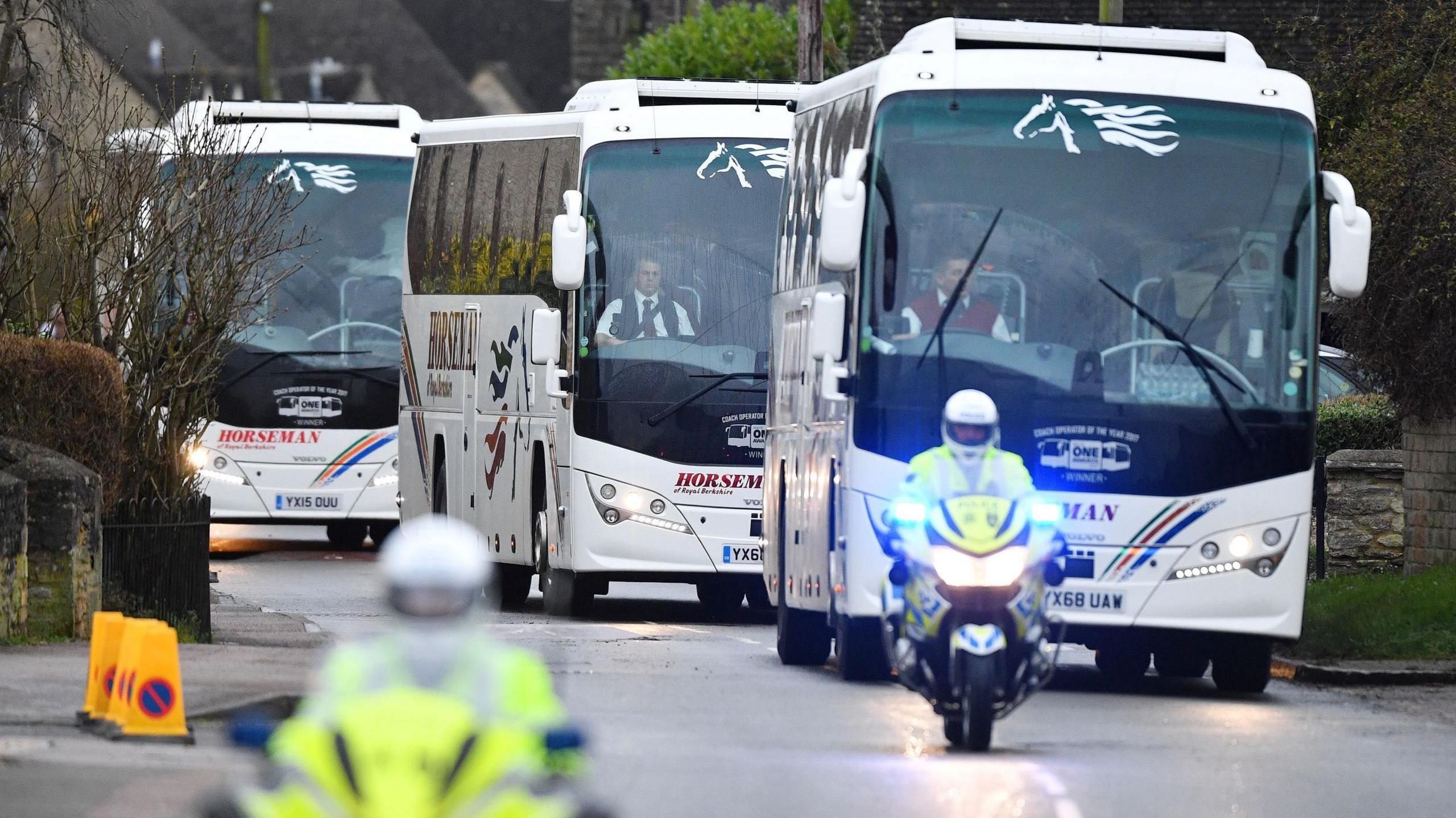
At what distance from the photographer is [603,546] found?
2033 cm

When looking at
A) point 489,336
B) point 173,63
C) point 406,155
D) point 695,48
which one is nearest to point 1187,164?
point 489,336

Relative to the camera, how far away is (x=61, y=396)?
55.0 ft

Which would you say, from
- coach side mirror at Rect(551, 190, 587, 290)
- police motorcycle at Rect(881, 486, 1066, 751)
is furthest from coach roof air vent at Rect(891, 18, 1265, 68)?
coach side mirror at Rect(551, 190, 587, 290)

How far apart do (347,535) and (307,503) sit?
3391mm

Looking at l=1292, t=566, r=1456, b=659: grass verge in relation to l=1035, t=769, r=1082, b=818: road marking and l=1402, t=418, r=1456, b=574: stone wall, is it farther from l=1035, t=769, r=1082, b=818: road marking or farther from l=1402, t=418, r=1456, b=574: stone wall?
l=1035, t=769, r=1082, b=818: road marking

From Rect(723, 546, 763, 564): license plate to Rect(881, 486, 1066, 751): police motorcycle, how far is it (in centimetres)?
723

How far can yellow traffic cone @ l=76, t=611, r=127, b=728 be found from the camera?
12508 mm

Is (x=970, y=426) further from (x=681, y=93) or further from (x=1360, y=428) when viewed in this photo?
(x=1360, y=428)

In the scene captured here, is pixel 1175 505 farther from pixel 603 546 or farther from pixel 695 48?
pixel 695 48

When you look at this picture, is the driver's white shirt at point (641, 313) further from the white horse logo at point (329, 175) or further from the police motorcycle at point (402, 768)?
the police motorcycle at point (402, 768)

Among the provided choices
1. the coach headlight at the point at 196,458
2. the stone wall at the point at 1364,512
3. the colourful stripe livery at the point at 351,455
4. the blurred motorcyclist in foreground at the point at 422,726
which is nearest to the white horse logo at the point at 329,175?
the colourful stripe livery at the point at 351,455

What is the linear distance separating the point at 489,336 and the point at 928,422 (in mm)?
8293

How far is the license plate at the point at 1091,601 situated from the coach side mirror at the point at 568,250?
5.71 meters

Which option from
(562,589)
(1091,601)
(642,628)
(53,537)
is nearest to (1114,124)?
(1091,601)
